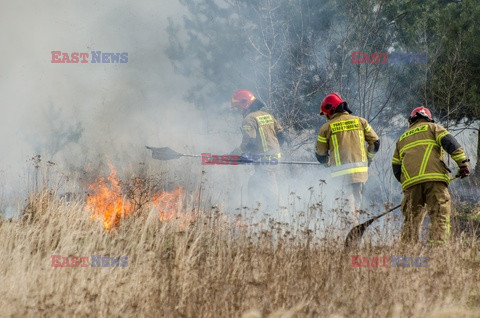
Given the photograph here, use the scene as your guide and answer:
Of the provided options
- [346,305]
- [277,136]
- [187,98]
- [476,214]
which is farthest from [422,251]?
[187,98]

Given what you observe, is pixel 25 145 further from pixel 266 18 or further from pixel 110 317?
pixel 110 317

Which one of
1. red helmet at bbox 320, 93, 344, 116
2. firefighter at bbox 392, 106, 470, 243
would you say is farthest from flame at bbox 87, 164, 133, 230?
firefighter at bbox 392, 106, 470, 243

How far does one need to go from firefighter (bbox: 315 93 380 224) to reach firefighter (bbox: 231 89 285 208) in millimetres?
1732

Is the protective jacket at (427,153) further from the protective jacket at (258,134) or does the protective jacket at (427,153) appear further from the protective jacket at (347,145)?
the protective jacket at (258,134)

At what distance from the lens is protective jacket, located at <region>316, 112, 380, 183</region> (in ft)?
22.7

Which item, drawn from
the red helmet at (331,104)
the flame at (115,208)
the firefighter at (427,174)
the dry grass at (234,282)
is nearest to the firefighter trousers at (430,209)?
the firefighter at (427,174)

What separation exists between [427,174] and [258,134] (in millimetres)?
3030

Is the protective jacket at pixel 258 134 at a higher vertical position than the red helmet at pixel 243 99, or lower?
lower

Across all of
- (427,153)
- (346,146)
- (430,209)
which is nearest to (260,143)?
(346,146)

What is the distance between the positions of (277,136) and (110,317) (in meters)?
5.54

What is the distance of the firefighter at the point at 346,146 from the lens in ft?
22.7

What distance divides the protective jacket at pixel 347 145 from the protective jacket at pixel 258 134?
5.77ft

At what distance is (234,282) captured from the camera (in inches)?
175

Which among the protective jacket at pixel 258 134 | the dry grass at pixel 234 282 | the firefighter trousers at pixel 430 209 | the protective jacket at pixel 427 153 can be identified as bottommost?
the dry grass at pixel 234 282
